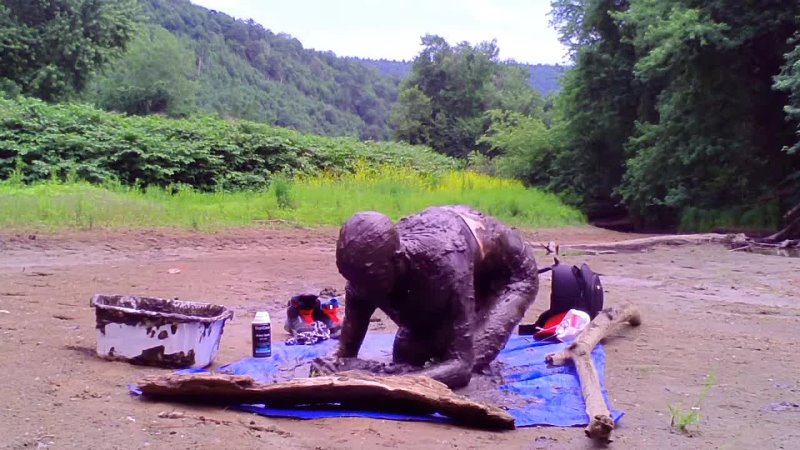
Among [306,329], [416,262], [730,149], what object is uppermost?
[730,149]

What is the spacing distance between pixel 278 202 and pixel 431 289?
9.59m

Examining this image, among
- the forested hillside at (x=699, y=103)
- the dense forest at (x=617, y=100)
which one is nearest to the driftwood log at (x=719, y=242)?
the forested hillside at (x=699, y=103)

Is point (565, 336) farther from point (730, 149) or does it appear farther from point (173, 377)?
point (730, 149)

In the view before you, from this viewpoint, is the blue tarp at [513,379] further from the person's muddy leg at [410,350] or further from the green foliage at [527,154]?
the green foliage at [527,154]

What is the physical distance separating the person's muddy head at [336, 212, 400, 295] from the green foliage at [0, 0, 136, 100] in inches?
821

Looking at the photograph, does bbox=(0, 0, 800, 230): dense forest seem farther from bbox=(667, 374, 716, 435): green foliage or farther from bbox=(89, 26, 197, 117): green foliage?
bbox=(667, 374, 716, 435): green foliage

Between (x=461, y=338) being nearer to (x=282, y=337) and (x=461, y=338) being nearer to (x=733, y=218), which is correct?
(x=282, y=337)

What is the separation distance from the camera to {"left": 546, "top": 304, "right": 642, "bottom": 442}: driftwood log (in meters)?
3.29

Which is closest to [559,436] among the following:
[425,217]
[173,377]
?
[425,217]

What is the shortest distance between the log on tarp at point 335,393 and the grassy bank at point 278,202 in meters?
6.91

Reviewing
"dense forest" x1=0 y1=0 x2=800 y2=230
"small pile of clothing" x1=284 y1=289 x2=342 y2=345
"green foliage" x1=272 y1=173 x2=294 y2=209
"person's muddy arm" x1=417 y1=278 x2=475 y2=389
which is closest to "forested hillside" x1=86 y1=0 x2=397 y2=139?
"dense forest" x1=0 y1=0 x2=800 y2=230

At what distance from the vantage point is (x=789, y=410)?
4.04 m

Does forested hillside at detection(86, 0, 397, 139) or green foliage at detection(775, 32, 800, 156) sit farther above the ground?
forested hillside at detection(86, 0, 397, 139)

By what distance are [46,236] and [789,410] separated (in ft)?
25.9
